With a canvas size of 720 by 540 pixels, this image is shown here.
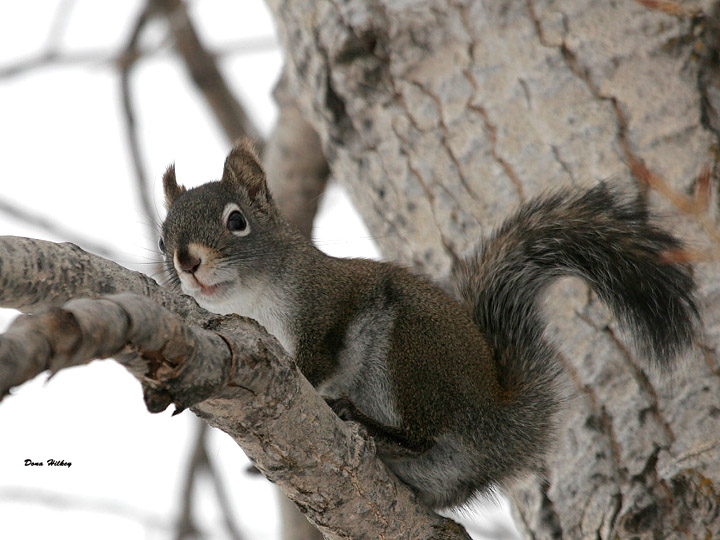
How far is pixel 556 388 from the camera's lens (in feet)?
5.98

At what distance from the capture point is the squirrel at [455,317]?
66.5 inches

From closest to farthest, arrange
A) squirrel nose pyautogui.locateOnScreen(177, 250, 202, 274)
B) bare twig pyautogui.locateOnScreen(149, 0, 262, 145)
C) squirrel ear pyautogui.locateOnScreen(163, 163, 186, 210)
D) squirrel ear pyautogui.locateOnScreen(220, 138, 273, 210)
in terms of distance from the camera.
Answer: squirrel nose pyautogui.locateOnScreen(177, 250, 202, 274), squirrel ear pyautogui.locateOnScreen(220, 138, 273, 210), squirrel ear pyautogui.locateOnScreen(163, 163, 186, 210), bare twig pyautogui.locateOnScreen(149, 0, 262, 145)

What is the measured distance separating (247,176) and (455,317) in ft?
2.27

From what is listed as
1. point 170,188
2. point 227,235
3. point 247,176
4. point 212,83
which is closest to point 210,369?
point 227,235

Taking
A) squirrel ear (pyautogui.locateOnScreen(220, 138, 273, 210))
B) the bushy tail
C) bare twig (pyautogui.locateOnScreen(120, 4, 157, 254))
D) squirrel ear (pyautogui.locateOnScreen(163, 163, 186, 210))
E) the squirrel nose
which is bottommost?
the bushy tail

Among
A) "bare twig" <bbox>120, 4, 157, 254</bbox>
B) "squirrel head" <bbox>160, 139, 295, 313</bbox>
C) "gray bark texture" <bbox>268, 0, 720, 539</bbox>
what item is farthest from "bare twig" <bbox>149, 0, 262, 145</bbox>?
"squirrel head" <bbox>160, 139, 295, 313</bbox>

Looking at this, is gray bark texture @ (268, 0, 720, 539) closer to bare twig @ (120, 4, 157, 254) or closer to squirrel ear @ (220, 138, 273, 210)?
squirrel ear @ (220, 138, 273, 210)

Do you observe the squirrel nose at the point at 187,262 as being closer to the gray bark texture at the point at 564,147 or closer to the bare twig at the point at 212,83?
the gray bark texture at the point at 564,147

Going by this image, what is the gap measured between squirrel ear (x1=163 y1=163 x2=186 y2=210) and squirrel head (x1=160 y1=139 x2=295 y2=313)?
0.11 ft

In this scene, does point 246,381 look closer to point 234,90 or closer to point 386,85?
point 386,85

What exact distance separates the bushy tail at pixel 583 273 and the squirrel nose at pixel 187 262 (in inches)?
25.0

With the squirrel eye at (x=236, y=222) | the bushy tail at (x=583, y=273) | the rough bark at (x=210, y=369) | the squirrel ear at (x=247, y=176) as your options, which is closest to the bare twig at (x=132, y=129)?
the squirrel ear at (x=247, y=176)

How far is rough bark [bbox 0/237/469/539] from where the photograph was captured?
785 mm

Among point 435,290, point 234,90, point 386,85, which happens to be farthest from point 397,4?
point 234,90
